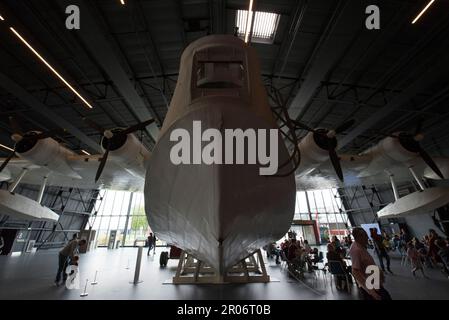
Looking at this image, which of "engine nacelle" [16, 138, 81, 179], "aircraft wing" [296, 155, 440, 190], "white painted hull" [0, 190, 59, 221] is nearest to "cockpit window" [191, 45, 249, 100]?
Answer: "aircraft wing" [296, 155, 440, 190]

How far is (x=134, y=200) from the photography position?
99.9 feet

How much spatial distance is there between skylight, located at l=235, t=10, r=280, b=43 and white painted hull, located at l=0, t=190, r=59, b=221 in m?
9.27

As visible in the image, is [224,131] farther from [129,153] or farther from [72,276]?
[72,276]

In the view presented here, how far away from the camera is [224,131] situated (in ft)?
7.99

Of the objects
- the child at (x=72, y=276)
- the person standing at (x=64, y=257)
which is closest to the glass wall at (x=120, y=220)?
the child at (x=72, y=276)

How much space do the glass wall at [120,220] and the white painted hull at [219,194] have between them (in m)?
27.5

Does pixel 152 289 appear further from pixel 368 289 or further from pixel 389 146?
pixel 389 146

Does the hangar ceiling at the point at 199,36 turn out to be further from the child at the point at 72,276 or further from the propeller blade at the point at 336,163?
the child at the point at 72,276

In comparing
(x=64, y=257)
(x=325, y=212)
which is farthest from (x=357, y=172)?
(x=325, y=212)

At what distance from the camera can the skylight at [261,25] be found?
27.0 ft

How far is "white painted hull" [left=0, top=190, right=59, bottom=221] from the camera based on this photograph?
6207 mm

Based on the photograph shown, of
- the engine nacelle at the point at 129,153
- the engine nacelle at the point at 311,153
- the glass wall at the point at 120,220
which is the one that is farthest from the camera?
the glass wall at the point at 120,220
